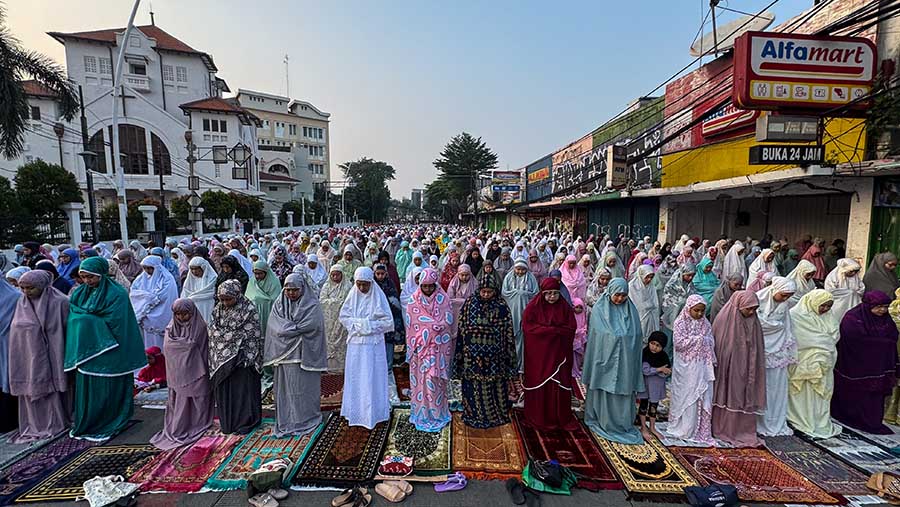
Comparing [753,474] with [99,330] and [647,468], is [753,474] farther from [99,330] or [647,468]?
[99,330]

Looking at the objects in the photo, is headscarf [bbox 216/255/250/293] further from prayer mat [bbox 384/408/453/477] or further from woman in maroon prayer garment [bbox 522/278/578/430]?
woman in maroon prayer garment [bbox 522/278/578/430]

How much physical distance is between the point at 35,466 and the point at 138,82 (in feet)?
136

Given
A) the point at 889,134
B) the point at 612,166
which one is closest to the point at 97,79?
the point at 612,166

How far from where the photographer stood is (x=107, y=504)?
3.12 m

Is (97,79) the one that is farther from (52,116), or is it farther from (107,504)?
(107,504)

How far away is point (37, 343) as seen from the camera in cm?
401

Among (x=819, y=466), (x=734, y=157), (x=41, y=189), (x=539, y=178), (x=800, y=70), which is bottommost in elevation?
(x=819, y=466)

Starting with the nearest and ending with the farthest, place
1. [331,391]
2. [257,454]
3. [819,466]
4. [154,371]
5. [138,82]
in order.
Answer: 1. [819,466]
2. [257,454]
3. [331,391]
4. [154,371]
5. [138,82]

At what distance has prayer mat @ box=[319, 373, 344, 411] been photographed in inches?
191

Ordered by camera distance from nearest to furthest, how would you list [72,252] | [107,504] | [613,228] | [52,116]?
1. [107,504]
2. [72,252]
3. [613,228]
4. [52,116]

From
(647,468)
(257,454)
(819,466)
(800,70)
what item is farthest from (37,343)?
(800,70)

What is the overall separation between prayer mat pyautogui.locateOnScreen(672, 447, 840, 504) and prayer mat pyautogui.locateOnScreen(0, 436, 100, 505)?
5308 millimetres

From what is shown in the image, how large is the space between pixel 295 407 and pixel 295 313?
0.91 metres

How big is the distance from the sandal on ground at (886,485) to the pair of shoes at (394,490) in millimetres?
3581
